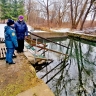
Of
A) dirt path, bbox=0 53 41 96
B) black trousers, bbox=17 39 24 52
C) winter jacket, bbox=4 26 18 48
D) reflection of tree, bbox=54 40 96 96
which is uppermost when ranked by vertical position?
winter jacket, bbox=4 26 18 48

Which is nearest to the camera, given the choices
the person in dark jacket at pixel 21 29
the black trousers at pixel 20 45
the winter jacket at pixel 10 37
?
the winter jacket at pixel 10 37

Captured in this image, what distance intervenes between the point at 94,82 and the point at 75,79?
60cm

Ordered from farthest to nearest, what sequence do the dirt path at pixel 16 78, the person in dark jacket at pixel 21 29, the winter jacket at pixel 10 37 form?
the person in dark jacket at pixel 21 29
the winter jacket at pixel 10 37
the dirt path at pixel 16 78

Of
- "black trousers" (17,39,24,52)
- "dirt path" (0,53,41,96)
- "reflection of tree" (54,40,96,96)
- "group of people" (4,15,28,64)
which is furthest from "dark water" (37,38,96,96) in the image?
"group of people" (4,15,28,64)

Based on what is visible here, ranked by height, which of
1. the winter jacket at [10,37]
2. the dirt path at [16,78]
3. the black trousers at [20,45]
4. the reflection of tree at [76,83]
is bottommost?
the reflection of tree at [76,83]

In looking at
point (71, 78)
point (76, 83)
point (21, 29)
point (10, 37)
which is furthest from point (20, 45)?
point (76, 83)

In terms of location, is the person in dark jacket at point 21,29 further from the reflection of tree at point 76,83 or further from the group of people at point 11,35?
the reflection of tree at point 76,83

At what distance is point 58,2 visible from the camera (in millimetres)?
26312

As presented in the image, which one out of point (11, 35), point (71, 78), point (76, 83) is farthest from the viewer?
point (71, 78)

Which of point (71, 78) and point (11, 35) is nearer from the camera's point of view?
point (11, 35)

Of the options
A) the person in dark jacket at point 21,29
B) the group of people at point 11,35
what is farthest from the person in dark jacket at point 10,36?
the person in dark jacket at point 21,29

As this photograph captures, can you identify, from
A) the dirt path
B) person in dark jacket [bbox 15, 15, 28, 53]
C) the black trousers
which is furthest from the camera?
the black trousers

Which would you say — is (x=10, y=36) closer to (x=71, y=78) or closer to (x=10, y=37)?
(x=10, y=37)

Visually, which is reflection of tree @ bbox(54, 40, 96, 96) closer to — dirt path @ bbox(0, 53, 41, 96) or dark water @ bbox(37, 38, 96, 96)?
dark water @ bbox(37, 38, 96, 96)
